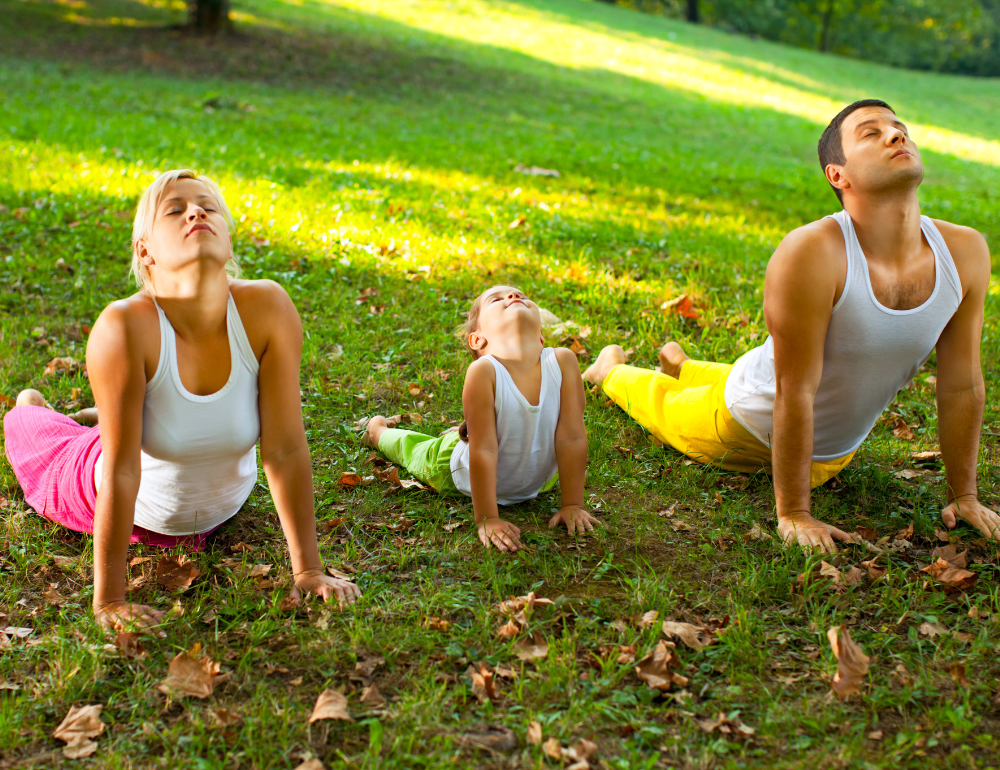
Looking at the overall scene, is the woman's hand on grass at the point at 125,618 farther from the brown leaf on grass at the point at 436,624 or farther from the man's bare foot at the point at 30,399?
the man's bare foot at the point at 30,399

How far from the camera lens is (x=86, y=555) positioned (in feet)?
11.4

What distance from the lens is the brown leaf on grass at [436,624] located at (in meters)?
3.00

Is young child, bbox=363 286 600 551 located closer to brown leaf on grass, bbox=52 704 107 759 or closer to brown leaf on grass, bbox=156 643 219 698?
brown leaf on grass, bbox=156 643 219 698

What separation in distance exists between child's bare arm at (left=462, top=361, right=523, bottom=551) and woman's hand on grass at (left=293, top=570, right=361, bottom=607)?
0.64m

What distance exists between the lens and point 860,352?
3486 millimetres

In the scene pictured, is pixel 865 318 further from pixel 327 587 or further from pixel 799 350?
pixel 327 587

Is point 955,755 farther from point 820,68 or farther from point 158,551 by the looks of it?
point 820,68

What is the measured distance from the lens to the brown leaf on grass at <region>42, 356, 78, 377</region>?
5.19 metres

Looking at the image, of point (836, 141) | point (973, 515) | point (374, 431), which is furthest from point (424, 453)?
point (973, 515)

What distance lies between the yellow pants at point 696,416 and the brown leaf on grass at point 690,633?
46.5 inches

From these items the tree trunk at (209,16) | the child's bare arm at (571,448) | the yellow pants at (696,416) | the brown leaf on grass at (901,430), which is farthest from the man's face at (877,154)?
the tree trunk at (209,16)

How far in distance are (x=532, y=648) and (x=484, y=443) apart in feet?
3.14

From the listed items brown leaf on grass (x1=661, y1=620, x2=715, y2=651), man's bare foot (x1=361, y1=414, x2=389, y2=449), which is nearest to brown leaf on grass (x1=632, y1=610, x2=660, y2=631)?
brown leaf on grass (x1=661, y1=620, x2=715, y2=651)

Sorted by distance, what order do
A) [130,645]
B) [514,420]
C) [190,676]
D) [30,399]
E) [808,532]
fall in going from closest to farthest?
[190,676] → [130,645] → [808,532] → [514,420] → [30,399]
